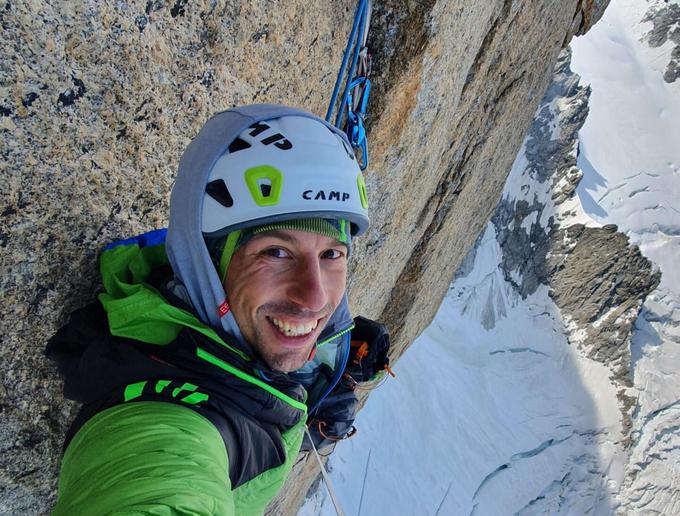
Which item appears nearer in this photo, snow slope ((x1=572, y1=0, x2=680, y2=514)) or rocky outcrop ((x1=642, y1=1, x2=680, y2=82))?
snow slope ((x1=572, y1=0, x2=680, y2=514))

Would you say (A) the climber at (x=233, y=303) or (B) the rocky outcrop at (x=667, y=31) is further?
(B) the rocky outcrop at (x=667, y=31)

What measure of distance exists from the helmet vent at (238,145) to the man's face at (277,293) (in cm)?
32

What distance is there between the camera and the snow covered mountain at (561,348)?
26891mm

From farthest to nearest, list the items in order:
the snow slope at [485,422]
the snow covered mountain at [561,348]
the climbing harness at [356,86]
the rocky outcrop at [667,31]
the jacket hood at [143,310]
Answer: the rocky outcrop at [667,31]
the snow covered mountain at [561,348]
the snow slope at [485,422]
the climbing harness at [356,86]
the jacket hood at [143,310]

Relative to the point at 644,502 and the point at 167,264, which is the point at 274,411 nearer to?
the point at 167,264

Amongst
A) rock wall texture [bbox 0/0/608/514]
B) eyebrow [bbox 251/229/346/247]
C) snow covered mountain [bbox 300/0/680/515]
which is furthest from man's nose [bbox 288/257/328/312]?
snow covered mountain [bbox 300/0/680/515]

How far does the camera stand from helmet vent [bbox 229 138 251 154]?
1.69 metres

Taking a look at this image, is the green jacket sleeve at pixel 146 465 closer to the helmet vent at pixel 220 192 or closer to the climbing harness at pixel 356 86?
the helmet vent at pixel 220 192

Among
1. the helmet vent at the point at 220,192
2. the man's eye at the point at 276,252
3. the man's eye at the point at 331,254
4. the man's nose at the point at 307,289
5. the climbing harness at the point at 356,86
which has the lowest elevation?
the man's nose at the point at 307,289

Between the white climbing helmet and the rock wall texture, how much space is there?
511mm

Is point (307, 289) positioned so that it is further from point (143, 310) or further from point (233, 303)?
point (143, 310)

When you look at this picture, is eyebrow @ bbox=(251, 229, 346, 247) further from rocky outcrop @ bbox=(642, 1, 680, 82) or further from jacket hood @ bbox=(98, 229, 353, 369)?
rocky outcrop @ bbox=(642, 1, 680, 82)

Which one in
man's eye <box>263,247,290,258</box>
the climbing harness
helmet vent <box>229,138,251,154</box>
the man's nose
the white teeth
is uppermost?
the climbing harness

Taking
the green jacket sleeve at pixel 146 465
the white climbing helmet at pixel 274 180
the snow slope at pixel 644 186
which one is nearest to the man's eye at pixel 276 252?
the white climbing helmet at pixel 274 180
